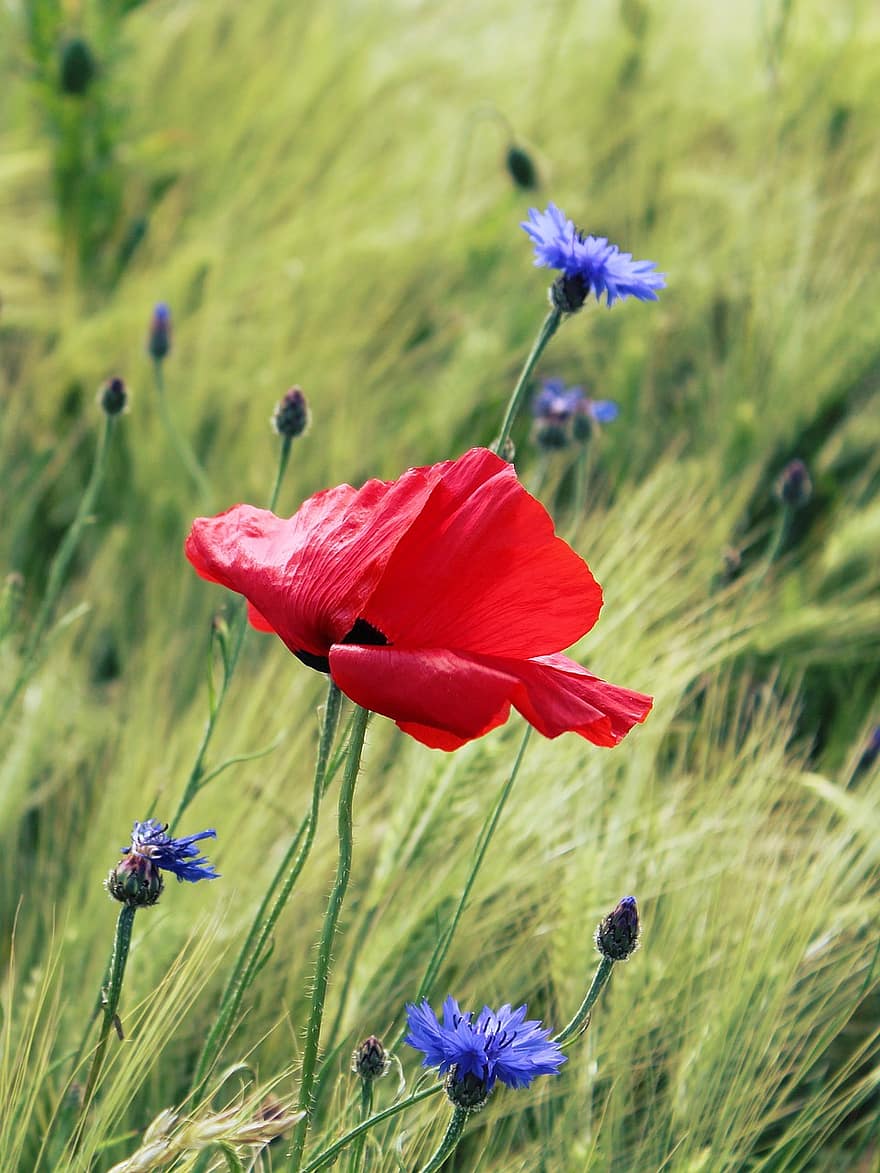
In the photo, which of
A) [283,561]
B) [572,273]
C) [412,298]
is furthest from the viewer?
[412,298]

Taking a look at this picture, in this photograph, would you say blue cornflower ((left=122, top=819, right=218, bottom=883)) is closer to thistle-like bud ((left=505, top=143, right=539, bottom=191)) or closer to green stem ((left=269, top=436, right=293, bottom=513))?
green stem ((left=269, top=436, right=293, bottom=513))

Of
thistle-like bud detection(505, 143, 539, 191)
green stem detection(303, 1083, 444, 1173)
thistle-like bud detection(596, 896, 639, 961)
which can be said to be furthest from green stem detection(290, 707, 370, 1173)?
thistle-like bud detection(505, 143, 539, 191)

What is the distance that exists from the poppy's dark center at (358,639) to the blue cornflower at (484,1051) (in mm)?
161

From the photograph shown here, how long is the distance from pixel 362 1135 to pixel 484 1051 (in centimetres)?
8

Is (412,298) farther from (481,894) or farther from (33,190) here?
(481,894)

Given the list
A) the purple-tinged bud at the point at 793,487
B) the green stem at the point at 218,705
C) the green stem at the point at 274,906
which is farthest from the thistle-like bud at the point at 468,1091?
the purple-tinged bud at the point at 793,487

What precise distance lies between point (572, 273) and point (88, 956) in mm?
545

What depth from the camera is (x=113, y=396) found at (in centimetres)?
106

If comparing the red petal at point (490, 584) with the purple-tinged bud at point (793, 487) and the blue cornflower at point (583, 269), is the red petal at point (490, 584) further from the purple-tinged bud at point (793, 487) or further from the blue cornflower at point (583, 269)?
the purple-tinged bud at point (793, 487)

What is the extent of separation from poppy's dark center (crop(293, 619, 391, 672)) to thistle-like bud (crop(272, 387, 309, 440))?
299 mm

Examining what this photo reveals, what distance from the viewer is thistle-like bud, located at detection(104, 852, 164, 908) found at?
2.16ft

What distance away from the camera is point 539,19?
2.38m

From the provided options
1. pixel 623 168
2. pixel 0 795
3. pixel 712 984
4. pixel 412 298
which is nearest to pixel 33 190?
pixel 412 298

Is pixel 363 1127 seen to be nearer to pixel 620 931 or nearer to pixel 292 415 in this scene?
pixel 620 931
